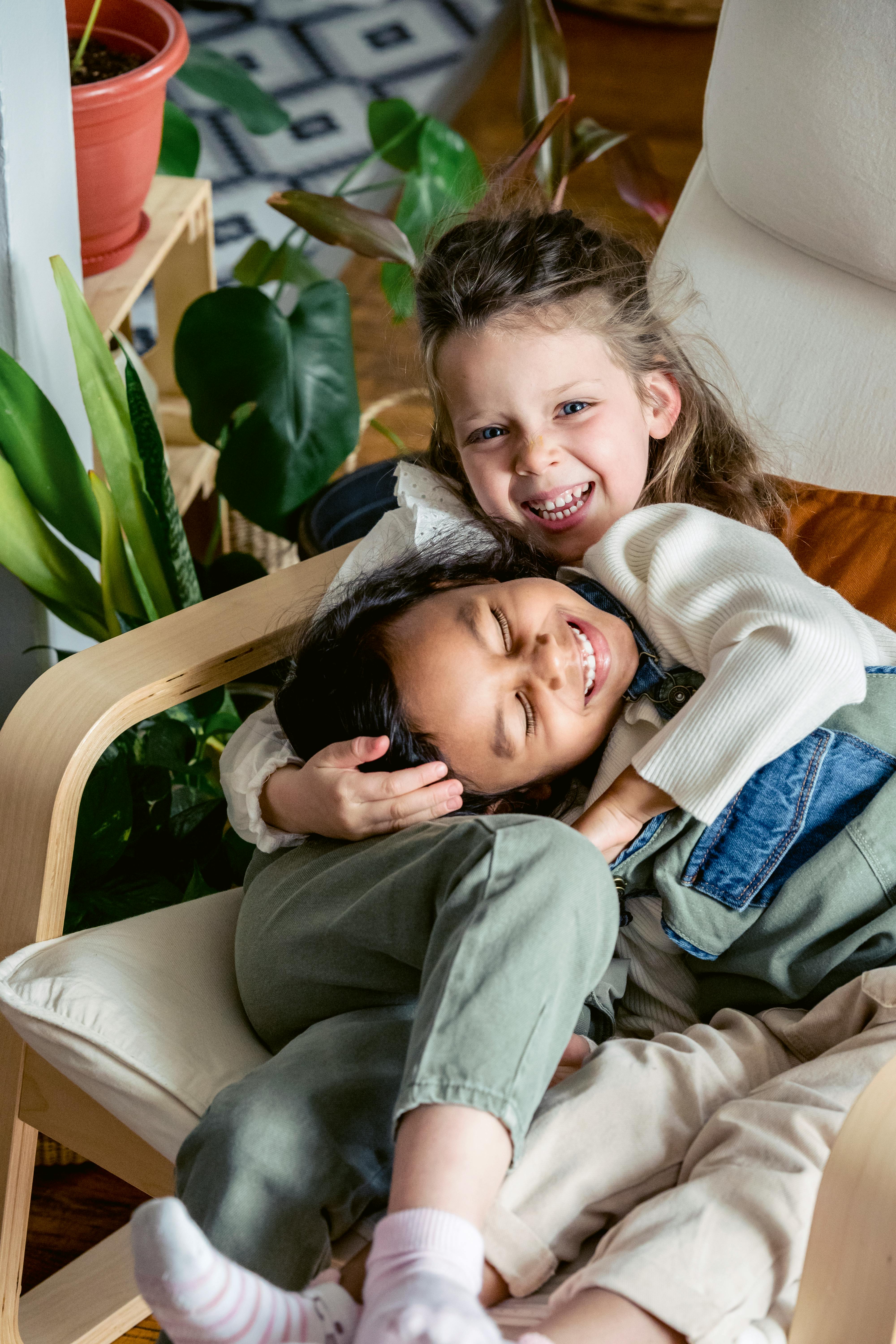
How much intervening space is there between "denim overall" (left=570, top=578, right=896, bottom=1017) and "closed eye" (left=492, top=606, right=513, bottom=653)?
0.19 metres

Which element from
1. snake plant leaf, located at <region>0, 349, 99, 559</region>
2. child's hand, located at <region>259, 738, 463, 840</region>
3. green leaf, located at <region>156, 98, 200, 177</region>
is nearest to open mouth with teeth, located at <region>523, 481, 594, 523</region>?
child's hand, located at <region>259, 738, 463, 840</region>

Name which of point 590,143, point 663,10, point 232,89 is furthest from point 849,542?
point 663,10

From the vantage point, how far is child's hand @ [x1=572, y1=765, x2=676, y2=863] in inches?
39.0

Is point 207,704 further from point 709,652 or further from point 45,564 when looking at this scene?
point 709,652

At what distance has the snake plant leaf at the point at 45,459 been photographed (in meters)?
1.26

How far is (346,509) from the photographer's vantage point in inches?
72.9

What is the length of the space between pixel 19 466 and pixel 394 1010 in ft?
2.33

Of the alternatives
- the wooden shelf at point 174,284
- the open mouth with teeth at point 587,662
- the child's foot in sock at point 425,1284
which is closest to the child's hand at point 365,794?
the open mouth with teeth at point 587,662

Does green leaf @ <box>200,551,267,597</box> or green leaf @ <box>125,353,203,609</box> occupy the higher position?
green leaf @ <box>125,353,203,609</box>

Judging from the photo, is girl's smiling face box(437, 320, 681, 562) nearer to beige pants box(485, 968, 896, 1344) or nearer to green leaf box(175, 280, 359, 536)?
green leaf box(175, 280, 359, 536)

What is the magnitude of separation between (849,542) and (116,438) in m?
0.78

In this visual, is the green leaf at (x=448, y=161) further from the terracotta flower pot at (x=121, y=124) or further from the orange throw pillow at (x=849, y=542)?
the orange throw pillow at (x=849, y=542)

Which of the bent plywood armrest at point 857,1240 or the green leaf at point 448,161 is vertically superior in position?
the green leaf at point 448,161

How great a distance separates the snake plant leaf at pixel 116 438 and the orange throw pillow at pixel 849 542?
2.27 feet
